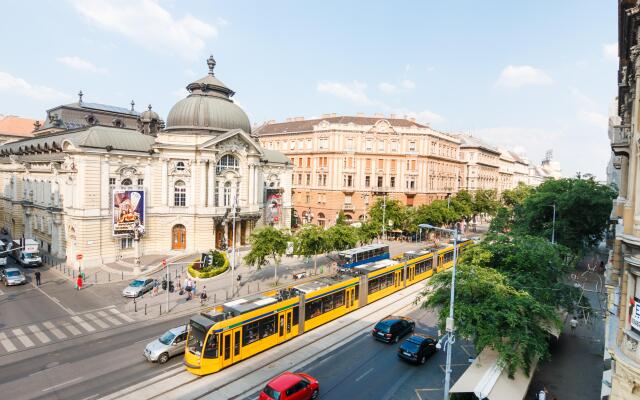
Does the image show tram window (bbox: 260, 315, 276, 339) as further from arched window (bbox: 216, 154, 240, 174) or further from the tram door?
arched window (bbox: 216, 154, 240, 174)

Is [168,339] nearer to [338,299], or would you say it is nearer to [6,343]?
[6,343]

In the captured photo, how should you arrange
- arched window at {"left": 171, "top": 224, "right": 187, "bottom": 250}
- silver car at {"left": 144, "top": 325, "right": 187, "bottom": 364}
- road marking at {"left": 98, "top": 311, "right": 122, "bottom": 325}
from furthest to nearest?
1. arched window at {"left": 171, "top": 224, "right": 187, "bottom": 250}
2. road marking at {"left": 98, "top": 311, "right": 122, "bottom": 325}
3. silver car at {"left": 144, "top": 325, "right": 187, "bottom": 364}

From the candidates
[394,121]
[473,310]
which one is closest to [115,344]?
[473,310]

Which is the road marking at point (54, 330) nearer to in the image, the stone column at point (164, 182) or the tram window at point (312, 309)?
the tram window at point (312, 309)

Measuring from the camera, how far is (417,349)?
21859 millimetres

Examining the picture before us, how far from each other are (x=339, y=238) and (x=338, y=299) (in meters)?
15.1

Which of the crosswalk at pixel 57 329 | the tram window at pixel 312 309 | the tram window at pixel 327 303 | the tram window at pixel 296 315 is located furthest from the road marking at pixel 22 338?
the tram window at pixel 327 303

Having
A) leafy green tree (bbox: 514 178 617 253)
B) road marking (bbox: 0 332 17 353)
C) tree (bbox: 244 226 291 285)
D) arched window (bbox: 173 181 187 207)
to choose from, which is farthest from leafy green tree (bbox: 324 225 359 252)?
road marking (bbox: 0 332 17 353)

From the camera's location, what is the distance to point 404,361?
73.3ft

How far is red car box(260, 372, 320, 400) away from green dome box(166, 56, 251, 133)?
A: 4125cm

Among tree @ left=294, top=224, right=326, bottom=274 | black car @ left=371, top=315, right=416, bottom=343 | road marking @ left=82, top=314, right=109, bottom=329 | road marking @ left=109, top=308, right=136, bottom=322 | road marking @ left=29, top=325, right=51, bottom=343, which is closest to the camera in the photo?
road marking @ left=29, top=325, right=51, bottom=343

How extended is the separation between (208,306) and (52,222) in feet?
104

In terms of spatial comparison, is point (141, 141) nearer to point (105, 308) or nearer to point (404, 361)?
point (105, 308)

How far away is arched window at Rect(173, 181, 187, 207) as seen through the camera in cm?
5009
